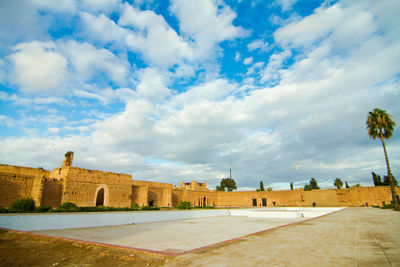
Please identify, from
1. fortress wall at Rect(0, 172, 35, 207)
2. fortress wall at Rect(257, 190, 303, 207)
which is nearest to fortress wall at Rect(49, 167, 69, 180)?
fortress wall at Rect(0, 172, 35, 207)

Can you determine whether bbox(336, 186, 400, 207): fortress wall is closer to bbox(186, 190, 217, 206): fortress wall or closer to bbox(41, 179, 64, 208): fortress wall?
bbox(186, 190, 217, 206): fortress wall

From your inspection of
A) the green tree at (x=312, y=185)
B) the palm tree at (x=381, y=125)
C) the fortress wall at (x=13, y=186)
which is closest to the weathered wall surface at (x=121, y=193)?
the fortress wall at (x=13, y=186)

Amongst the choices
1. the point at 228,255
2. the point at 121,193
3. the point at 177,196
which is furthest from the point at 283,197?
the point at 228,255

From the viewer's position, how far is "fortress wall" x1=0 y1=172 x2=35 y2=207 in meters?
20.3

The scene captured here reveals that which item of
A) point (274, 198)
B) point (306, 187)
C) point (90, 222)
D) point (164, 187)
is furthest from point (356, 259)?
point (306, 187)

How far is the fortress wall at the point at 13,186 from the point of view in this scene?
66.5ft

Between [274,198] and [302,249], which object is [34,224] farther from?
[274,198]

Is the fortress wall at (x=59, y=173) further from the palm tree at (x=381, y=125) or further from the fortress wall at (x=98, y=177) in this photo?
the palm tree at (x=381, y=125)

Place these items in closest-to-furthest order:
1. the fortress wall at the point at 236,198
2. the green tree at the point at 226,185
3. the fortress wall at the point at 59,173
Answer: the fortress wall at the point at 59,173 < the fortress wall at the point at 236,198 < the green tree at the point at 226,185

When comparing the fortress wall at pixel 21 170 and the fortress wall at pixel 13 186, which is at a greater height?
the fortress wall at pixel 21 170

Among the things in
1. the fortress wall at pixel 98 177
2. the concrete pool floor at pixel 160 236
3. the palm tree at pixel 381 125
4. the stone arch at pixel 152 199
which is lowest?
the concrete pool floor at pixel 160 236

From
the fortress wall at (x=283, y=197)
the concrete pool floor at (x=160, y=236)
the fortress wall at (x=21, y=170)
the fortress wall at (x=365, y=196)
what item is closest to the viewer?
the concrete pool floor at (x=160, y=236)

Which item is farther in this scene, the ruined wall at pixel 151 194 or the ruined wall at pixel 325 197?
the ruined wall at pixel 325 197

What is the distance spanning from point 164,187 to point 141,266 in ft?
113
